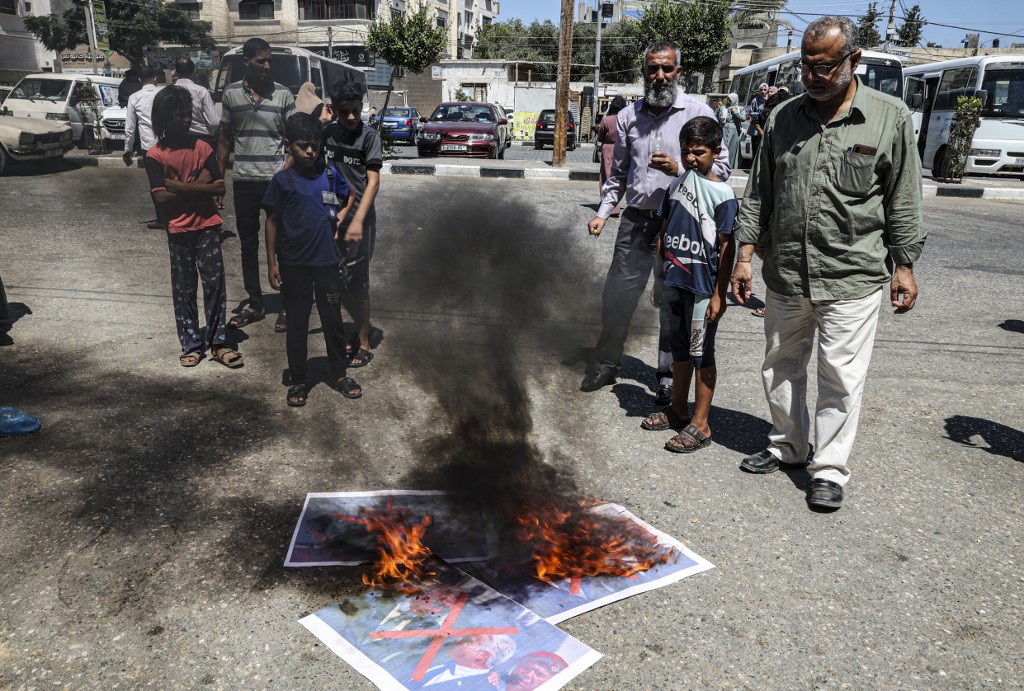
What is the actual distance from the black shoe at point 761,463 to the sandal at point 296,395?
239 cm

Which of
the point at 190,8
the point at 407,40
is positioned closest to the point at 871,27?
the point at 407,40

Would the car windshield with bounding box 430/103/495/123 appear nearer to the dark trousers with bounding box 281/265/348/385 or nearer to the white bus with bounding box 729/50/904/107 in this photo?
the white bus with bounding box 729/50/904/107

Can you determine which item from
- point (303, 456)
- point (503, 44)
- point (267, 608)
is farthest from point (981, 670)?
point (503, 44)

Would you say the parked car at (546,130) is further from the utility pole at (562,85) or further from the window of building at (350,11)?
the window of building at (350,11)

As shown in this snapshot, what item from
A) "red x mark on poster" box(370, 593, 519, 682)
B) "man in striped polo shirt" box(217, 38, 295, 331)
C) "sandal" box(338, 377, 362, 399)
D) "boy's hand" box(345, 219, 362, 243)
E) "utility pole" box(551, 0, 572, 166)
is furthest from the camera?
"utility pole" box(551, 0, 572, 166)

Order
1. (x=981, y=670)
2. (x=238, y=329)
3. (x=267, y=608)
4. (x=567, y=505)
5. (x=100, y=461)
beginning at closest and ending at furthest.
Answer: (x=981, y=670), (x=267, y=608), (x=567, y=505), (x=100, y=461), (x=238, y=329)

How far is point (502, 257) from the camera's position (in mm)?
6836

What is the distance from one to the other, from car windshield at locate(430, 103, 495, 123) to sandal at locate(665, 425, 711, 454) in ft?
55.8

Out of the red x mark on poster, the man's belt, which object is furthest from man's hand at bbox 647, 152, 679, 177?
the red x mark on poster

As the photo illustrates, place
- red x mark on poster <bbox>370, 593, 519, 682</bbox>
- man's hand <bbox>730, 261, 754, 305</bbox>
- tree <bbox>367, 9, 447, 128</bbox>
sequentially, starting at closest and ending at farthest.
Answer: red x mark on poster <bbox>370, 593, 519, 682</bbox>, man's hand <bbox>730, 261, 754, 305</bbox>, tree <bbox>367, 9, 447, 128</bbox>

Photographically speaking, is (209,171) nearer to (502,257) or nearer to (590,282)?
(502,257)

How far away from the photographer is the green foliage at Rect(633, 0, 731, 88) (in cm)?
4428

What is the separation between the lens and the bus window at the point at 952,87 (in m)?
18.1

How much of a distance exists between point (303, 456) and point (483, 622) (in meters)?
1.55
